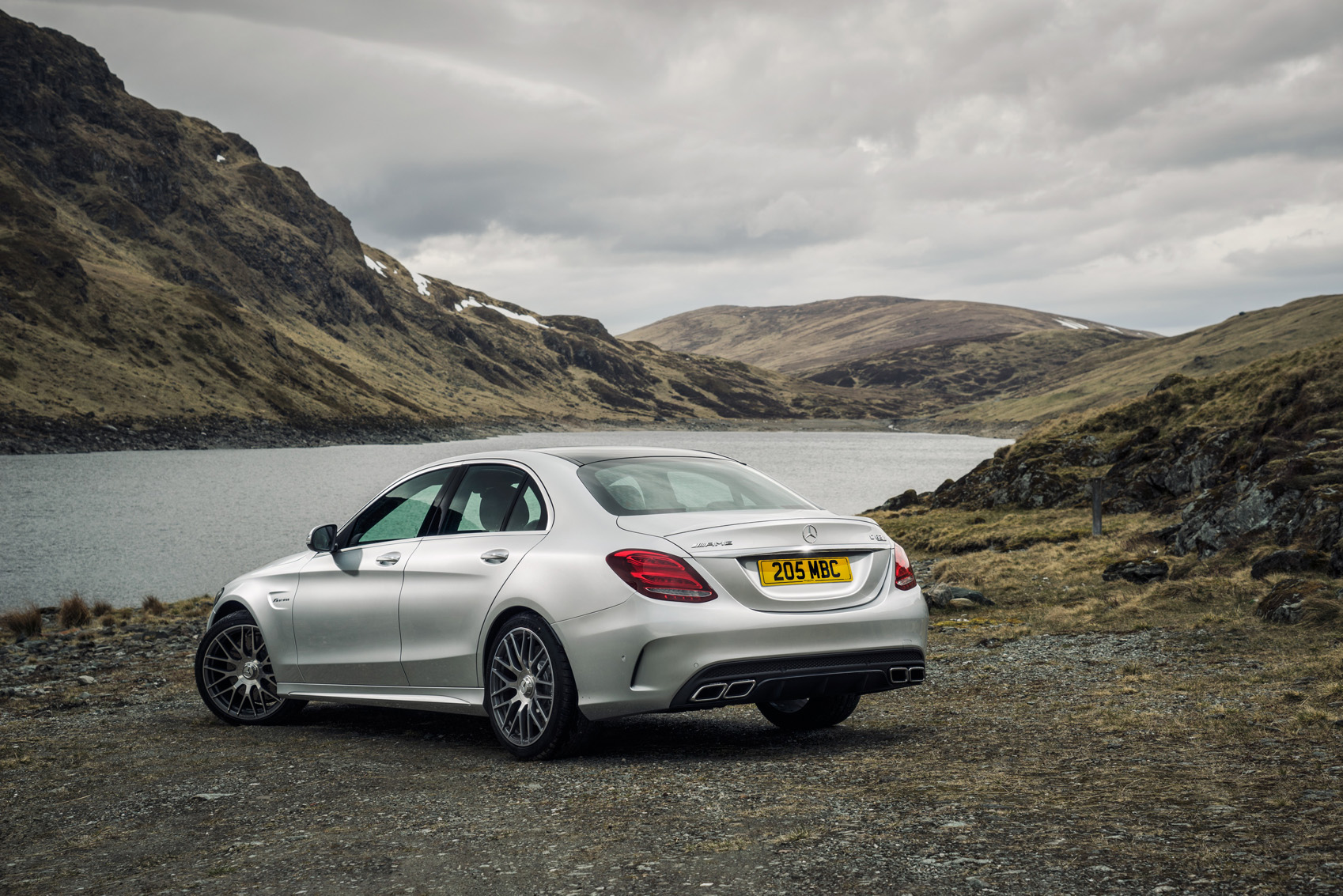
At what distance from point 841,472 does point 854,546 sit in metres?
77.6

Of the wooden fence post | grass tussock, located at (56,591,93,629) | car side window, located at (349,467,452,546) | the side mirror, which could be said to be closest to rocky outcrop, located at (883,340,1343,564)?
the wooden fence post

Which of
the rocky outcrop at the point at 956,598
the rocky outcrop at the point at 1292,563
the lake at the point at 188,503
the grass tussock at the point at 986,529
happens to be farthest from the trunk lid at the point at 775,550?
the lake at the point at 188,503

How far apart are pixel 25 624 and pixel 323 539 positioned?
13113 mm

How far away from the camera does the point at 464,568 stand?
666 centimetres

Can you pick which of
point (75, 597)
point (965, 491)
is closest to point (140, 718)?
point (75, 597)

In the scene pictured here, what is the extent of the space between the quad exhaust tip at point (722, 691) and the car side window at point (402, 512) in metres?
2.45

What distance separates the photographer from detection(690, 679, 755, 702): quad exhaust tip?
576cm

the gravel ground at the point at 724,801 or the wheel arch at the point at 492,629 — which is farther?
the wheel arch at the point at 492,629

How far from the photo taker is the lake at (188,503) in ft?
100

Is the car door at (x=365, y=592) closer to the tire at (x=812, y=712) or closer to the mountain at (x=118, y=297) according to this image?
the tire at (x=812, y=712)

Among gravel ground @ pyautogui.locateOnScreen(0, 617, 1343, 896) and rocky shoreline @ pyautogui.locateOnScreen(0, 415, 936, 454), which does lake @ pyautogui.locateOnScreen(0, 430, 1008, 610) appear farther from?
gravel ground @ pyautogui.locateOnScreen(0, 617, 1343, 896)

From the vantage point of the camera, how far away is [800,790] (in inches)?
208

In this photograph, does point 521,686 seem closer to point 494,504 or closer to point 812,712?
point 494,504

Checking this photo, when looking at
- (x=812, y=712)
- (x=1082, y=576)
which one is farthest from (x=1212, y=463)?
(x=812, y=712)
